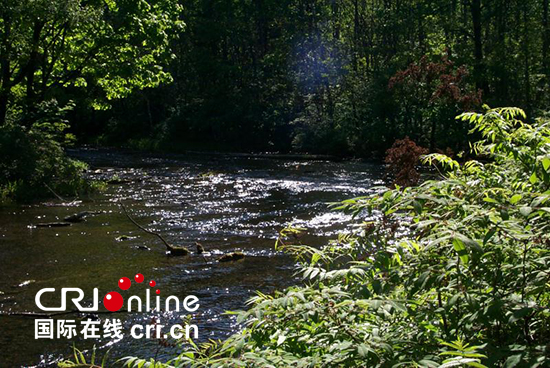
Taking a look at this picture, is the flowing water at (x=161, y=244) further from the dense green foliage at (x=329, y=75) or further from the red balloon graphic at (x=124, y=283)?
the dense green foliage at (x=329, y=75)

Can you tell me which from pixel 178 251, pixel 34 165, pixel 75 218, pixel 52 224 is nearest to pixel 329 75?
pixel 34 165

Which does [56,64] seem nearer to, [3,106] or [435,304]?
[3,106]

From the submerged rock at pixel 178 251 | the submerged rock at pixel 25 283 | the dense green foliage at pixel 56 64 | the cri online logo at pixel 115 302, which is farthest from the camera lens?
the dense green foliage at pixel 56 64

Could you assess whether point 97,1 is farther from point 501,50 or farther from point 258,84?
point 258,84

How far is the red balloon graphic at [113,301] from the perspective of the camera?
7465mm

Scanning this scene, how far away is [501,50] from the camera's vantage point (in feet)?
91.4

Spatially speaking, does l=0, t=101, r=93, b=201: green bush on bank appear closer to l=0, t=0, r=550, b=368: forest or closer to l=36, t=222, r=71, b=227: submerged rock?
l=0, t=0, r=550, b=368: forest

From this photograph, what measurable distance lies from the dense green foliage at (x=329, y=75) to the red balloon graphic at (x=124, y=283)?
48.0 ft

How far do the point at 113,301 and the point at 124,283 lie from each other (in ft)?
2.82

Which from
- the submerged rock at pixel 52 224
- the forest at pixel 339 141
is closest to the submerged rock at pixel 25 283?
the forest at pixel 339 141

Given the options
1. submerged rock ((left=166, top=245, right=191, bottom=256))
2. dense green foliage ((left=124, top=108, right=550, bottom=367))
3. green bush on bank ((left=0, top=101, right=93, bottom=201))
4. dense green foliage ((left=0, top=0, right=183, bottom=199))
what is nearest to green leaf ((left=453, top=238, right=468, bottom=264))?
dense green foliage ((left=124, top=108, right=550, bottom=367))

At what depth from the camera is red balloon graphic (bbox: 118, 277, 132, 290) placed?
836 cm

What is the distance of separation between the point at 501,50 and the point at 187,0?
2518cm

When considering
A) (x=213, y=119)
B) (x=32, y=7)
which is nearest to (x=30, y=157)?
(x=32, y=7)
